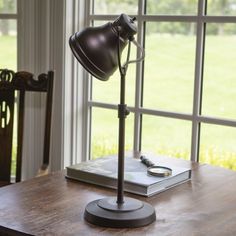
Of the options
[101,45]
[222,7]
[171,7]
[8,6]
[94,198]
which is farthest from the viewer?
[8,6]

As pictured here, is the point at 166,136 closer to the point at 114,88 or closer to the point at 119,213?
the point at 114,88

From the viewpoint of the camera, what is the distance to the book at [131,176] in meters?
1.44

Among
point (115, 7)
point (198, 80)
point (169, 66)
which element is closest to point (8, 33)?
point (115, 7)

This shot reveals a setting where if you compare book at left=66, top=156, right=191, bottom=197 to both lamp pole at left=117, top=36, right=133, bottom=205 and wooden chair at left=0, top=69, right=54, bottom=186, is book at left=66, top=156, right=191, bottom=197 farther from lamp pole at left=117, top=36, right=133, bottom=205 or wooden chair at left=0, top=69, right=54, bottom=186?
wooden chair at left=0, top=69, right=54, bottom=186

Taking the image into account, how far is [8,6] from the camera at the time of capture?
7.85ft

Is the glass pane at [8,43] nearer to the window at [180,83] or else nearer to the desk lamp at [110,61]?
the window at [180,83]

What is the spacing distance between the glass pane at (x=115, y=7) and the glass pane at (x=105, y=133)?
44 cm

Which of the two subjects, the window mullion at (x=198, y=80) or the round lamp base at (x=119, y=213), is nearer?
the round lamp base at (x=119, y=213)

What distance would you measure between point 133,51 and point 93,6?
0.30 metres

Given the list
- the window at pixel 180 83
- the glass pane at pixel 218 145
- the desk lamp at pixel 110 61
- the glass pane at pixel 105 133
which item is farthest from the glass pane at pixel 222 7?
the desk lamp at pixel 110 61

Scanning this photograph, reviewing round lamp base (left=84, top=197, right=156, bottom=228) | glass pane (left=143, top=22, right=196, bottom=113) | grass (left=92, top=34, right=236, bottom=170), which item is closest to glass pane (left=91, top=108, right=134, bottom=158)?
grass (left=92, top=34, right=236, bottom=170)

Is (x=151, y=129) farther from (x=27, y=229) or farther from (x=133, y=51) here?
(x=27, y=229)

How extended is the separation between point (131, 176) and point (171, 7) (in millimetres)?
866

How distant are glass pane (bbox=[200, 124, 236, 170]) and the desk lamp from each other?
2.67 feet
